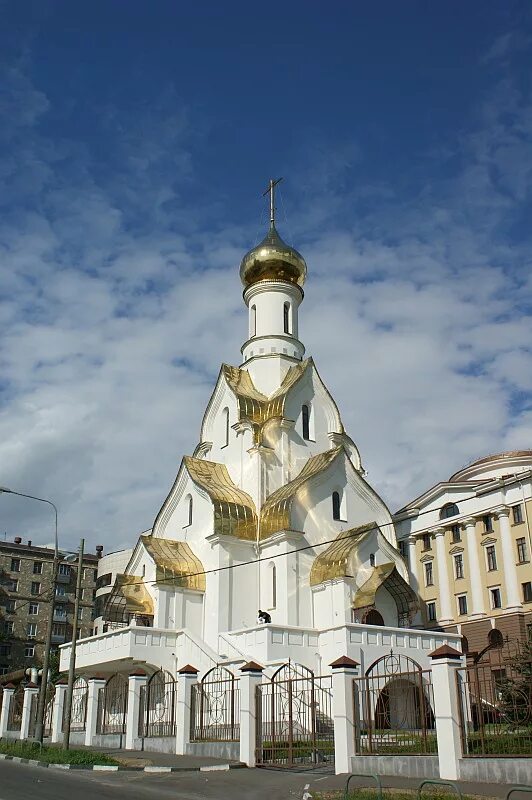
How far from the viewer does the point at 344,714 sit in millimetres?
13227

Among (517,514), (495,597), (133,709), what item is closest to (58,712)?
(133,709)

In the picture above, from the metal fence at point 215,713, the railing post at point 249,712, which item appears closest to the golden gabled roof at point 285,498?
the metal fence at point 215,713

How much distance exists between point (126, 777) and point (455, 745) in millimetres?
6151

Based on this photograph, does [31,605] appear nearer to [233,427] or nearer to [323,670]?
[233,427]

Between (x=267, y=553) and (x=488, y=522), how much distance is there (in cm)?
1166

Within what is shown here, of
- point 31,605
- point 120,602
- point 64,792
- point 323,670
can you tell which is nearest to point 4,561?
point 31,605

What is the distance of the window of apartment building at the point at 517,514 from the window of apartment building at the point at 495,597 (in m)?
2.82

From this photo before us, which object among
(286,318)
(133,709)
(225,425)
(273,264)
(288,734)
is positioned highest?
(273,264)

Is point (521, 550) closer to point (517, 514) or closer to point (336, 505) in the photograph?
point (517, 514)

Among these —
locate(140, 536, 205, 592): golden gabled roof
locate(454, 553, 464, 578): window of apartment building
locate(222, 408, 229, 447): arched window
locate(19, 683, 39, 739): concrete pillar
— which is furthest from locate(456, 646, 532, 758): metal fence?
locate(454, 553, 464, 578): window of apartment building

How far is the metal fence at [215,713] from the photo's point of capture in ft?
52.9

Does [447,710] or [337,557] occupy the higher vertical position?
[337,557]

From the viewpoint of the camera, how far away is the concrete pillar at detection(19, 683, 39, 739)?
78.2ft

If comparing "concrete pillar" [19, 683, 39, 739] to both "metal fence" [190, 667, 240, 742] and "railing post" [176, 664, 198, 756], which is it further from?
A: "metal fence" [190, 667, 240, 742]
